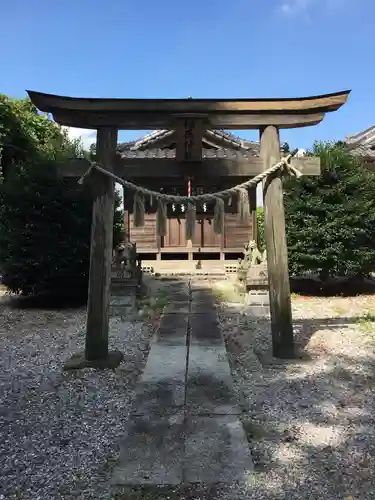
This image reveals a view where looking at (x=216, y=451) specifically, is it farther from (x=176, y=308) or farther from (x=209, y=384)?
(x=176, y=308)

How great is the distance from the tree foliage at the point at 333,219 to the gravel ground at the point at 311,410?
8.04ft

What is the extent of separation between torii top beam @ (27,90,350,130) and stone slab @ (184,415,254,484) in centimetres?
305

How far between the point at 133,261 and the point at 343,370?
5003 mm

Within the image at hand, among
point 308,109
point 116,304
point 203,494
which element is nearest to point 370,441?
point 203,494

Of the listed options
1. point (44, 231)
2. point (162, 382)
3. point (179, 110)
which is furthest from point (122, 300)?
point (179, 110)

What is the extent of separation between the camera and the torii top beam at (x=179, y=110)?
459 centimetres

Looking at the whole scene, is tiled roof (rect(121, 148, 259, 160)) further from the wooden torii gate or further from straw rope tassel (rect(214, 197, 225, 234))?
straw rope tassel (rect(214, 197, 225, 234))

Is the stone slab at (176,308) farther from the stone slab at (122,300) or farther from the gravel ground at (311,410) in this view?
the gravel ground at (311,410)

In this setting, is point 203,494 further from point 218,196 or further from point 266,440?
point 218,196

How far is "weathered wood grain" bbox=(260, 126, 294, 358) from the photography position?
4.77 metres

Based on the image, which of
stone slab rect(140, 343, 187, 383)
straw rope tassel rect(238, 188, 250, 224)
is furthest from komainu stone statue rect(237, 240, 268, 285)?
straw rope tassel rect(238, 188, 250, 224)

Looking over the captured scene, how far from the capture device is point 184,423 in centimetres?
326

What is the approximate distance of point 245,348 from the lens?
5.54 m

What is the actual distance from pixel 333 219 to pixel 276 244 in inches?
180
